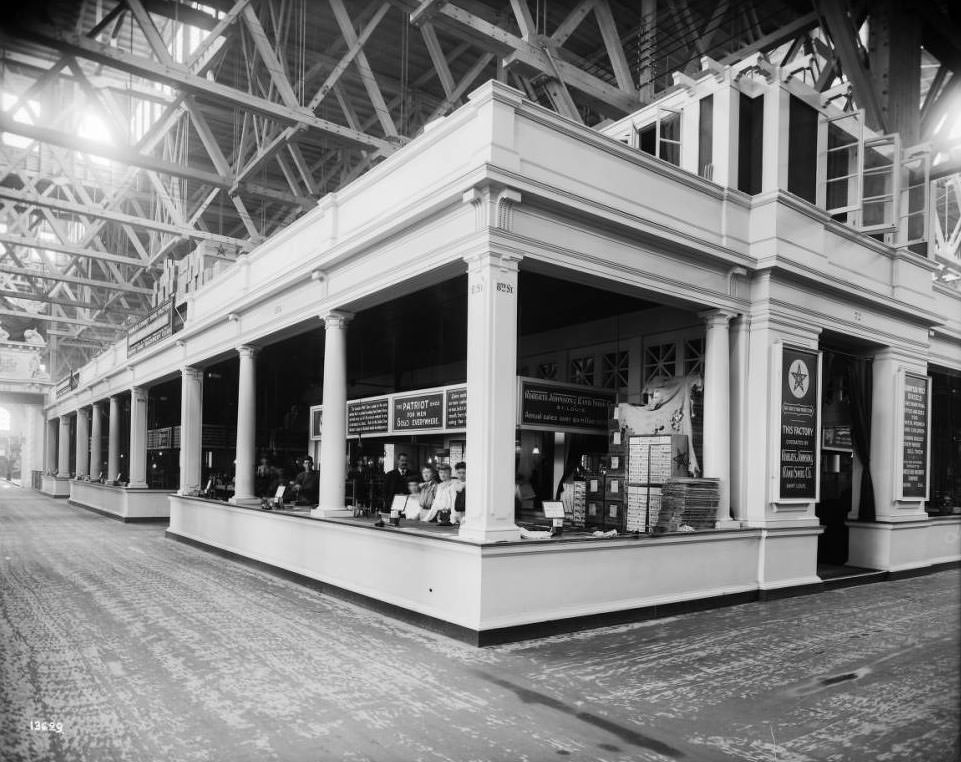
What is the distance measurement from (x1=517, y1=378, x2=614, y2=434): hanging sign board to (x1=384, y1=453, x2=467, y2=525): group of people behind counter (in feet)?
3.95

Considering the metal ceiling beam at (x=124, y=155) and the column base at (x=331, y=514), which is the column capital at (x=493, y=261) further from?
the metal ceiling beam at (x=124, y=155)

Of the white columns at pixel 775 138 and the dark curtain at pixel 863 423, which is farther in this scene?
the dark curtain at pixel 863 423

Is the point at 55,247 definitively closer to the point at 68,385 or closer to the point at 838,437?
the point at 68,385

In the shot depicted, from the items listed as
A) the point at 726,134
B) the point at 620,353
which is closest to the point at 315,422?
the point at 620,353

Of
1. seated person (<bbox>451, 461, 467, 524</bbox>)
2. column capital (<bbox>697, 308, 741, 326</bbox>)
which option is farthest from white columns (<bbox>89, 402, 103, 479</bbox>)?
column capital (<bbox>697, 308, 741, 326</bbox>)

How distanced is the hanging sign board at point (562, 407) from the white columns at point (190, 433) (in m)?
Result: 9.68

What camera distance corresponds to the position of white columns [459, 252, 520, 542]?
7.23m

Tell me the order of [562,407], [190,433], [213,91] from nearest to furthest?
1. [562,407]
2. [213,91]
3. [190,433]

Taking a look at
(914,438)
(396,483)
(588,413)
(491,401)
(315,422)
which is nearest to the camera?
(491,401)

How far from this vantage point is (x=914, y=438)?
12305 millimetres

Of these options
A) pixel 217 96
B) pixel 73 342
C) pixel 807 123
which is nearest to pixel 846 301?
pixel 807 123

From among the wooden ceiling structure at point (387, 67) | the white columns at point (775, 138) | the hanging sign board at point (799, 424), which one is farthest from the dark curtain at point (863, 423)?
the wooden ceiling structure at point (387, 67)

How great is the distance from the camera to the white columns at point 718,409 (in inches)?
380

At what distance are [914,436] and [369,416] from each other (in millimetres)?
9420
